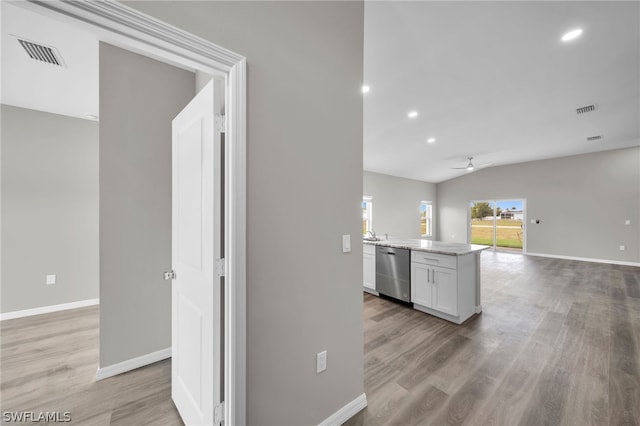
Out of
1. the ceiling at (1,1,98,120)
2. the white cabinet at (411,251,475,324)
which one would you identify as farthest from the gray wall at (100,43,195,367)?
the white cabinet at (411,251,475,324)

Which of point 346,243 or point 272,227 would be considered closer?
point 272,227

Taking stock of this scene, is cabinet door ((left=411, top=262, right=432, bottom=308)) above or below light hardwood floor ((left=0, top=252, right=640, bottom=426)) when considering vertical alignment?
above

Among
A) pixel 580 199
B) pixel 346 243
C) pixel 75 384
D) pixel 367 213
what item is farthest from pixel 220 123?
pixel 580 199

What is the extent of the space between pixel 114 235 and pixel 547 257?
1061 cm

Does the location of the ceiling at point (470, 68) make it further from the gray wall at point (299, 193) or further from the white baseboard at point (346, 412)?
the white baseboard at point (346, 412)

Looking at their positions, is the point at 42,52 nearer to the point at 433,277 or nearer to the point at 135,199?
the point at 135,199

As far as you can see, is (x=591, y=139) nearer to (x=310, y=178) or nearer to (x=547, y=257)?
(x=547, y=257)

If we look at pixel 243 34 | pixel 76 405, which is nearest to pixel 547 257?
pixel 243 34

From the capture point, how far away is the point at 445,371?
2.16 meters

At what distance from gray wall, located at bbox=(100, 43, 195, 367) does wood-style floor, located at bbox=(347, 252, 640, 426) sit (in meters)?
2.00

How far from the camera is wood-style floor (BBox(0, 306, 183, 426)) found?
5.51ft

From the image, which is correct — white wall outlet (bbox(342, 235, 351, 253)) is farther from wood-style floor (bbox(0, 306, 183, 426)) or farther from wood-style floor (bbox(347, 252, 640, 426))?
wood-style floor (bbox(0, 306, 183, 426))

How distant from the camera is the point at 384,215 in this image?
828 centimetres

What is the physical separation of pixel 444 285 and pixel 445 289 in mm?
51
